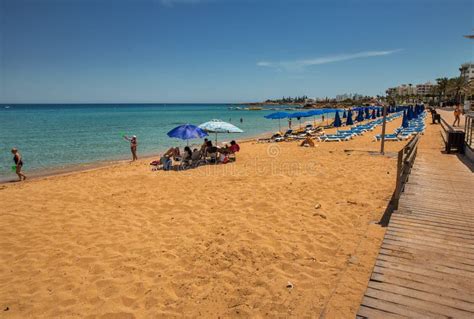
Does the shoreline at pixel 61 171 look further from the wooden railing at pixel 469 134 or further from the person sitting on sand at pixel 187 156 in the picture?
the wooden railing at pixel 469 134

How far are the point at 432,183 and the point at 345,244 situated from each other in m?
3.55

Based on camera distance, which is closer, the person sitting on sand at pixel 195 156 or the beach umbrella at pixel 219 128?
the person sitting on sand at pixel 195 156

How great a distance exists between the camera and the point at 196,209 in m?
6.46

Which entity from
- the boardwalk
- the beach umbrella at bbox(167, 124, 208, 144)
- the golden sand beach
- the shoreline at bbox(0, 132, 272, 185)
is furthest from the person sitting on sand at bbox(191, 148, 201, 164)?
the boardwalk

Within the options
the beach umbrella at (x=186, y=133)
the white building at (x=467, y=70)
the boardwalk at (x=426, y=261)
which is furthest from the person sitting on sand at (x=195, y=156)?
the white building at (x=467, y=70)

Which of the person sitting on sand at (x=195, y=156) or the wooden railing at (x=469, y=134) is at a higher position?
the wooden railing at (x=469, y=134)

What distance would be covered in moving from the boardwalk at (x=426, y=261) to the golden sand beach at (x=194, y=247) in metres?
0.45

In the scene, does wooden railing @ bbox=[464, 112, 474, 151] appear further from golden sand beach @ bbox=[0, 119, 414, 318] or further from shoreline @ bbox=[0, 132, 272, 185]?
shoreline @ bbox=[0, 132, 272, 185]

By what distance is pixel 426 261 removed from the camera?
3.41 m

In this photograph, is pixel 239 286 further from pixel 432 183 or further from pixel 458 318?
pixel 432 183

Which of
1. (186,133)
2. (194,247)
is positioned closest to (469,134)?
(186,133)

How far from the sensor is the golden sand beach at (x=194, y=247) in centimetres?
343

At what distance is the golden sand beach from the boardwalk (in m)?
0.45

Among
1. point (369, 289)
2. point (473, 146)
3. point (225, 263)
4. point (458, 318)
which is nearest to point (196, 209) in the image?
point (225, 263)
